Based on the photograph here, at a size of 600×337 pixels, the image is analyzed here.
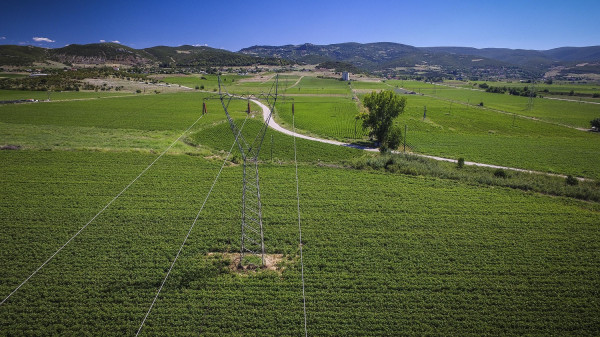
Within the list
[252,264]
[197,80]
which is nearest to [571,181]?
[252,264]

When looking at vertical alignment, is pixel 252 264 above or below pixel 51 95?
below

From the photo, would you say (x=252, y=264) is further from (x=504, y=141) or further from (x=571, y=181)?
(x=504, y=141)

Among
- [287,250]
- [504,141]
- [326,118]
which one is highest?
[326,118]

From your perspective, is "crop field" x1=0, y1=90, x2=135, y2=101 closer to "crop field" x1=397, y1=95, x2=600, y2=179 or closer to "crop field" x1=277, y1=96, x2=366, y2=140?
"crop field" x1=277, y1=96, x2=366, y2=140

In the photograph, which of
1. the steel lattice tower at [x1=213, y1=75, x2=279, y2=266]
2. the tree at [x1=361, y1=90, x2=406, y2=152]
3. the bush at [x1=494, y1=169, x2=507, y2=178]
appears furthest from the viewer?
the tree at [x1=361, y1=90, x2=406, y2=152]

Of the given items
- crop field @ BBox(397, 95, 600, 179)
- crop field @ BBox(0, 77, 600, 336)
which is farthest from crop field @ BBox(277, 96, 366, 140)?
crop field @ BBox(0, 77, 600, 336)

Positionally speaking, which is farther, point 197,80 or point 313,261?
point 197,80

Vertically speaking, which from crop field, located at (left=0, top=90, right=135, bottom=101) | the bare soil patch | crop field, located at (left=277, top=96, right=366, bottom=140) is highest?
crop field, located at (left=0, top=90, right=135, bottom=101)

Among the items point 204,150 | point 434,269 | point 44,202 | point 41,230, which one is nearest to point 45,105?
point 204,150

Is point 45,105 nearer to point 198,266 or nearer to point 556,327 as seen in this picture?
point 198,266
